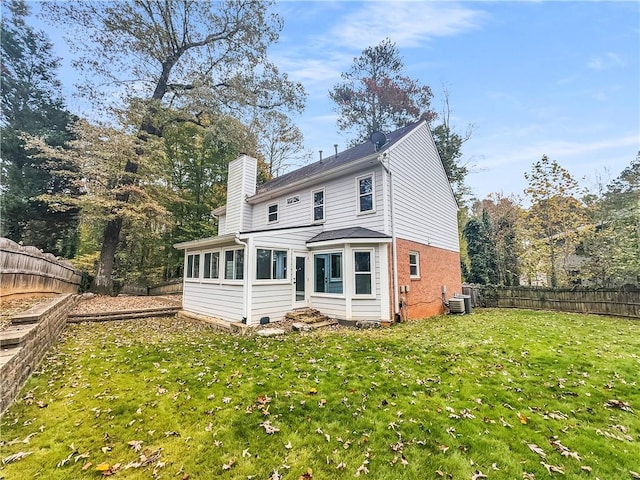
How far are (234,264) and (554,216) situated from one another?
55.1 ft

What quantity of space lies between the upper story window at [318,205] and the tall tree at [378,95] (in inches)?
547

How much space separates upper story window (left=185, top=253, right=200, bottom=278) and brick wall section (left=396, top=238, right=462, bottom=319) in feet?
27.7

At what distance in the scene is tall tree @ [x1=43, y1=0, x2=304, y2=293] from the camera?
1473 centimetres

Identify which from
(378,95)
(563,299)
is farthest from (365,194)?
(378,95)

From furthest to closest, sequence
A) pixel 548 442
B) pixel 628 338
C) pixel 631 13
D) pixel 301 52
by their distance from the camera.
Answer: pixel 301 52
pixel 631 13
pixel 628 338
pixel 548 442

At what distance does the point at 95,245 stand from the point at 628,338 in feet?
97.2

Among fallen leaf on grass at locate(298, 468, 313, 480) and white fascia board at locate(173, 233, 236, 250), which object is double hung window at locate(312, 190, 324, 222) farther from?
fallen leaf on grass at locate(298, 468, 313, 480)

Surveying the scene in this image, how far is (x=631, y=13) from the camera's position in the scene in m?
8.42

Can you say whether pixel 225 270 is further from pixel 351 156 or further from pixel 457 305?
pixel 457 305

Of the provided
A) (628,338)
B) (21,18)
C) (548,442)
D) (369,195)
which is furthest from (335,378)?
(21,18)

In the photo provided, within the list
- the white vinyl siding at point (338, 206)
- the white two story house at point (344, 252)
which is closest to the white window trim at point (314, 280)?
the white two story house at point (344, 252)

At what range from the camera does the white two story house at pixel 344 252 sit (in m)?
9.44

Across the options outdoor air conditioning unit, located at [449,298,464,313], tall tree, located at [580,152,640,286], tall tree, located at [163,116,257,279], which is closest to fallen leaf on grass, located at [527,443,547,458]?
outdoor air conditioning unit, located at [449,298,464,313]

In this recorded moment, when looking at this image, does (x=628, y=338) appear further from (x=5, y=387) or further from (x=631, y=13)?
(x=5, y=387)
